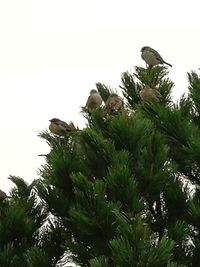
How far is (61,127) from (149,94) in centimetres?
118

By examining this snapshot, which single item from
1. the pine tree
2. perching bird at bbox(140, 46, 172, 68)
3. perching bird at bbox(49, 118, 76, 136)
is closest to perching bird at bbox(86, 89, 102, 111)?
perching bird at bbox(49, 118, 76, 136)

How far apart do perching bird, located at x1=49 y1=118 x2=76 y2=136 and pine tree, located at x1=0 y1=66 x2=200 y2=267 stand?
659 millimetres

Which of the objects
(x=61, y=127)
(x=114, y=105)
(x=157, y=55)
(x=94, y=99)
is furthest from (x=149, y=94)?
(x=157, y=55)

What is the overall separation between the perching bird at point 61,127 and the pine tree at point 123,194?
2.16ft

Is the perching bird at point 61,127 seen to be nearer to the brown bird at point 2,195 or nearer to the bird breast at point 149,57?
the brown bird at point 2,195

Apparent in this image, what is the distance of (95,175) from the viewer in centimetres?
621

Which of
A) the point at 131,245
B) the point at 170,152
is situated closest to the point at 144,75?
the point at 170,152

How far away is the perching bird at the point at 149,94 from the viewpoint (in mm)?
7102

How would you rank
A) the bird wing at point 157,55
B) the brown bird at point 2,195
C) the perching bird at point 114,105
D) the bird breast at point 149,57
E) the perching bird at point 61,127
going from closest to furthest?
the perching bird at point 114,105
the brown bird at point 2,195
the perching bird at point 61,127
the bird wing at point 157,55
the bird breast at point 149,57

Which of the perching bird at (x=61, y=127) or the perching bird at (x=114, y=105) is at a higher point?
the perching bird at (x=61, y=127)

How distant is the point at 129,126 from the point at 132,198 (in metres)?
0.74

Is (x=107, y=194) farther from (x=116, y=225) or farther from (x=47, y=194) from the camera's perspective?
(x=47, y=194)

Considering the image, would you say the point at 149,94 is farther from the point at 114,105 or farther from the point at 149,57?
the point at 149,57

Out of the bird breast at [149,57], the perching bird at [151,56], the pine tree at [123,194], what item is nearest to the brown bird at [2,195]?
the pine tree at [123,194]
